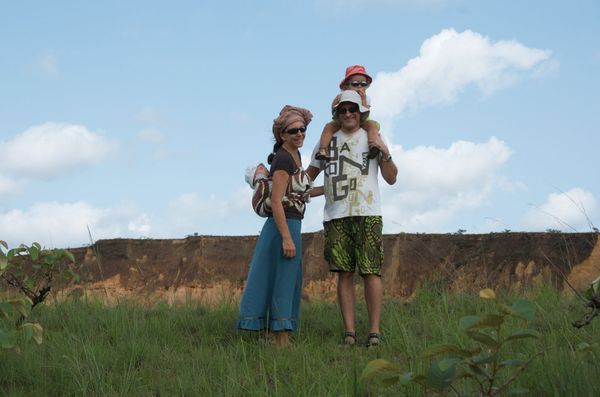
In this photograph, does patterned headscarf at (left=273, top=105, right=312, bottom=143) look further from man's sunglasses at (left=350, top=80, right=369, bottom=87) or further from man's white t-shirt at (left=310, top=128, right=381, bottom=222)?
man's sunglasses at (left=350, top=80, right=369, bottom=87)

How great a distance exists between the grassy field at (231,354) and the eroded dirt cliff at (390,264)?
2.44ft

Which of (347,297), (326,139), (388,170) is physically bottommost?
(347,297)

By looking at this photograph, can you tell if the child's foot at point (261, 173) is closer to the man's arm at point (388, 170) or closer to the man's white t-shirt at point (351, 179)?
the man's white t-shirt at point (351, 179)

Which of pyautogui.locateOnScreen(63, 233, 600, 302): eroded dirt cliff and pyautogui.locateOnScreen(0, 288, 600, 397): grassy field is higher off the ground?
pyautogui.locateOnScreen(63, 233, 600, 302): eroded dirt cliff

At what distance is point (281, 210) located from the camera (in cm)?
444

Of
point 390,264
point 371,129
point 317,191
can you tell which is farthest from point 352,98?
point 390,264

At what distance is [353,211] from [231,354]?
1.20 m

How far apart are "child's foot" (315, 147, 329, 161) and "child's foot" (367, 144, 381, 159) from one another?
0.28m

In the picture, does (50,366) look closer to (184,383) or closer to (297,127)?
(184,383)

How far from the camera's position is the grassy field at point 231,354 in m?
3.40

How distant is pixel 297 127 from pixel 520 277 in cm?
320

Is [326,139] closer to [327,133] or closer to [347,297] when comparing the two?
[327,133]

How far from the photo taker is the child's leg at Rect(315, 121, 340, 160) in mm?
4789

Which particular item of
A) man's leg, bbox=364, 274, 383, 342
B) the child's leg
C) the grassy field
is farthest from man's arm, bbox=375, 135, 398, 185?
the grassy field
